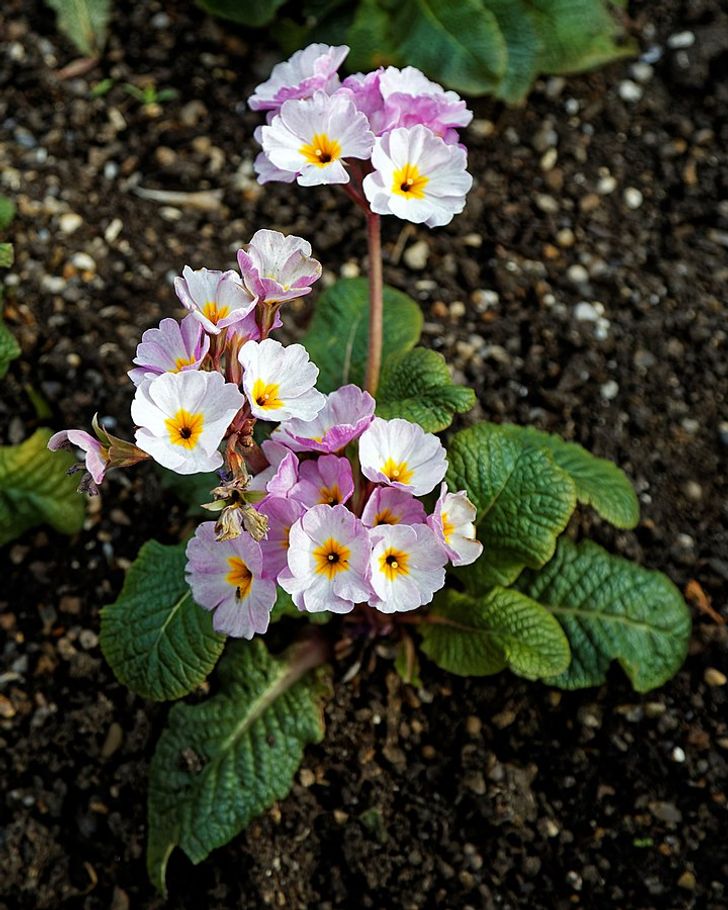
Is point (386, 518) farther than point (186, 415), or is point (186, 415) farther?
point (386, 518)

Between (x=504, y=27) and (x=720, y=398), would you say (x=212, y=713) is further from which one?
(x=504, y=27)

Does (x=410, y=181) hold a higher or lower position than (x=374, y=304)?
higher

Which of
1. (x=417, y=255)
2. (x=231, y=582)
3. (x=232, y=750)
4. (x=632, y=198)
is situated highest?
(x=231, y=582)

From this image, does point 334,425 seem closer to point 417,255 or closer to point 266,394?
point 266,394

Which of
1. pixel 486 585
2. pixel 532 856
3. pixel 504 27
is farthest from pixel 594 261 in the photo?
pixel 532 856

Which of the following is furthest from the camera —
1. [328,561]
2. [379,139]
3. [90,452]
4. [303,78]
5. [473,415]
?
[473,415]

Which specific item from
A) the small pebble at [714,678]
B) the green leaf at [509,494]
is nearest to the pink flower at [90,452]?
the green leaf at [509,494]

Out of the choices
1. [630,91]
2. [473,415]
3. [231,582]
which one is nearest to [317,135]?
[231,582]

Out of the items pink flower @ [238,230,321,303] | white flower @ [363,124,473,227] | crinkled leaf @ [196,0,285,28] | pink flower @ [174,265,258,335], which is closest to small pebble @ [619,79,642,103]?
crinkled leaf @ [196,0,285,28]

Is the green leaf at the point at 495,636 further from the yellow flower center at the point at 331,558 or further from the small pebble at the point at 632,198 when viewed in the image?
the small pebble at the point at 632,198
